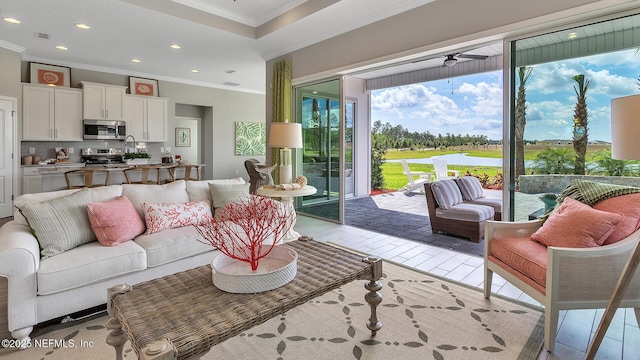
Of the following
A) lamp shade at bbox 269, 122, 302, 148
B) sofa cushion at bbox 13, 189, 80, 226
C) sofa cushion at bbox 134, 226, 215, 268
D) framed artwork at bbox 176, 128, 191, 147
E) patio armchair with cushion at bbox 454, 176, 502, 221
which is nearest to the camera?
sofa cushion at bbox 13, 189, 80, 226

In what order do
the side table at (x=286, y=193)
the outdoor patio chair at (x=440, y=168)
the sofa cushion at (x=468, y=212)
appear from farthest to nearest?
the outdoor patio chair at (x=440, y=168)
the sofa cushion at (x=468, y=212)
the side table at (x=286, y=193)

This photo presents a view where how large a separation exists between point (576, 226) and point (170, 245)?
2937 mm

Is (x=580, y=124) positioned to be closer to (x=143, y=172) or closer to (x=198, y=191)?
(x=198, y=191)

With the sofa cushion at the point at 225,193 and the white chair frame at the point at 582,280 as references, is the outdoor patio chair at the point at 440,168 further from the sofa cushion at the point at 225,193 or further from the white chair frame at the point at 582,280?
the white chair frame at the point at 582,280

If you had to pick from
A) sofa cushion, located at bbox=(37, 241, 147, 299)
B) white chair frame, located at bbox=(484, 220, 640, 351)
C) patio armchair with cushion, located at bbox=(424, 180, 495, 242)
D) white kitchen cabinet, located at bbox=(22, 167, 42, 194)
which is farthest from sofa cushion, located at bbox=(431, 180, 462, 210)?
white kitchen cabinet, located at bbox=(22, 167, 42, 194)

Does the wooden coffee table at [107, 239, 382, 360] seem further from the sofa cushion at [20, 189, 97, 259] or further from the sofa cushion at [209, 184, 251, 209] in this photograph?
the sofa cushion at [209, 184, 251, 209]

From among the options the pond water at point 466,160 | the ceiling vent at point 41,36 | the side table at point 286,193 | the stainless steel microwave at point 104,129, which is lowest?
the side table at point 286,193

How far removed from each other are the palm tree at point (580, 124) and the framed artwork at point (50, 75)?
8399mm

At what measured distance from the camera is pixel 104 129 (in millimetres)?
6895

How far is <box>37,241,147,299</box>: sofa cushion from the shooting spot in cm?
202

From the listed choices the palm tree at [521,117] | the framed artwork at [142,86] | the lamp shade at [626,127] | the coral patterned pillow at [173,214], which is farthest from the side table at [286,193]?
the framed artwork at [142,86]

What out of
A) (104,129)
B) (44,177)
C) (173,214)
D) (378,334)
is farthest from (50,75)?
(378,334)

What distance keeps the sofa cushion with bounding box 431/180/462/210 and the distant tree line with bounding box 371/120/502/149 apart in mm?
4724

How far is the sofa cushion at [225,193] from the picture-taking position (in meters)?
3.32
